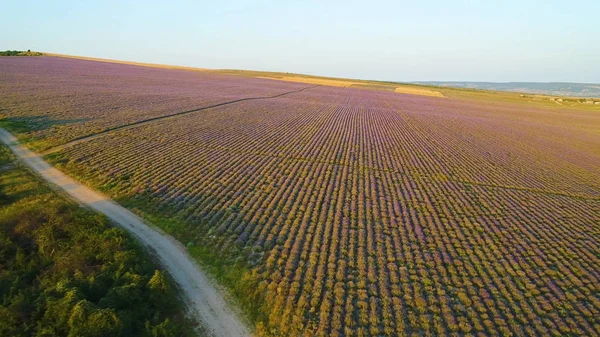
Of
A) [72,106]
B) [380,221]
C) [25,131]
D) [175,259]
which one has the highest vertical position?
[72,106]

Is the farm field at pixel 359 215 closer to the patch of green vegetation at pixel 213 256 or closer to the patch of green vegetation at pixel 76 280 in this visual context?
the patch of green vegetation at pixel 213 256

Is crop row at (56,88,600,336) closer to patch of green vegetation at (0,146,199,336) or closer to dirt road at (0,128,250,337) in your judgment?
dirt road at (0,128,250,337)

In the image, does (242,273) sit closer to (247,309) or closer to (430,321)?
(247,309)

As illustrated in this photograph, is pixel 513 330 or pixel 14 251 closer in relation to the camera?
pixel 513 330

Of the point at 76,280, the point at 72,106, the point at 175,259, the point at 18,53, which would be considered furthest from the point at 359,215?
the point at 18,53

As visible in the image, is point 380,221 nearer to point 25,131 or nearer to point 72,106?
point 25,131

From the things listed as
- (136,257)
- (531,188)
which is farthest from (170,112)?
(531,188)

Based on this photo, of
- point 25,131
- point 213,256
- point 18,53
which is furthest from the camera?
point 18,53
